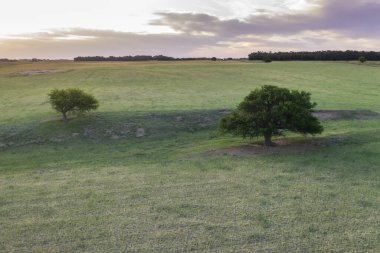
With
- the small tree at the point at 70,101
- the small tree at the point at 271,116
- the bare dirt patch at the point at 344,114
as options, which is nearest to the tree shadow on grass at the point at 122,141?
the small tree at the point at 70,101

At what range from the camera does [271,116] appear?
24688 mm

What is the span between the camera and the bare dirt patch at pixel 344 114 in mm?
35438

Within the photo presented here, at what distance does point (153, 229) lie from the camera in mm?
13234

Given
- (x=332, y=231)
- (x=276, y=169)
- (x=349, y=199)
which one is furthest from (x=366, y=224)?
(x=276, y=169)

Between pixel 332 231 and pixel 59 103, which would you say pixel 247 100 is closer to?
pixel 332 231

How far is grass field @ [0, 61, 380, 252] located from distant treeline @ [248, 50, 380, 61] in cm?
7707

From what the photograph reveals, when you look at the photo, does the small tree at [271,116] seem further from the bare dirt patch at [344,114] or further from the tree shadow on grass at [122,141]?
the bare dirt patch at [344,114]

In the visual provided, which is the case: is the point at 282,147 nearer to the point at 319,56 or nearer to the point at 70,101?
the point at 70,101

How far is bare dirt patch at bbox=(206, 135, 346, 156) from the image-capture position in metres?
23.8

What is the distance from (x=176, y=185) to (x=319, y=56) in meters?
107

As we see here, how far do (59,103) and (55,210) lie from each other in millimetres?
20699

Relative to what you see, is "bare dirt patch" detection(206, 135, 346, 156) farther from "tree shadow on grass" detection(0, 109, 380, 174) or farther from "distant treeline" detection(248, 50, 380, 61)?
"distant treeline" detection(248, 50, 380, 61)

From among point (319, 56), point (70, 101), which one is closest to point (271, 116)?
point (70, 101)

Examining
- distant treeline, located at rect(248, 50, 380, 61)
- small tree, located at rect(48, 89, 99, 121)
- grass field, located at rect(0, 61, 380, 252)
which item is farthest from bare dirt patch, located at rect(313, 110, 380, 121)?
distant treeline, located at rect(248, 50, 380, 61)
